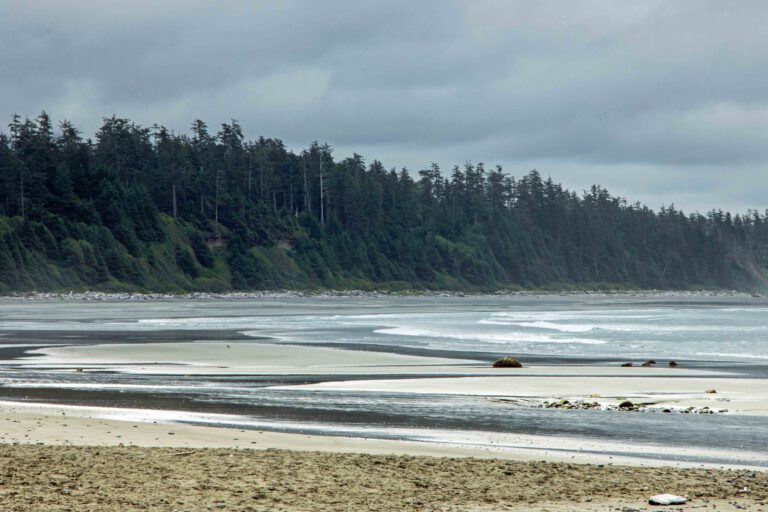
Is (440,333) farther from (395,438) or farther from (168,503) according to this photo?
(168,503)

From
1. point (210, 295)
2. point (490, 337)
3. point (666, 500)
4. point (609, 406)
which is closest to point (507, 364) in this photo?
point (609, 406)

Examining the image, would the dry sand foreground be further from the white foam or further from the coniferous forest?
the coniferous forest

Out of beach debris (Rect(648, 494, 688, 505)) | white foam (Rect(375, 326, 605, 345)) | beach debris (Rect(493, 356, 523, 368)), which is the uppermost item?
beach debris (Rect(648, 494, 688, 505))

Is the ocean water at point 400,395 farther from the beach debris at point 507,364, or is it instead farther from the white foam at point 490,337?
the beach debris at point 507,364

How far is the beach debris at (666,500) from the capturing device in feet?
36.7

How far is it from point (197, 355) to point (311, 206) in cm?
15859

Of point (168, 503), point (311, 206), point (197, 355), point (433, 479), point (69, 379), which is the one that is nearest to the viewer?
point (168, 503)

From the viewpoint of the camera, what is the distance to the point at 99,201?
143 metres

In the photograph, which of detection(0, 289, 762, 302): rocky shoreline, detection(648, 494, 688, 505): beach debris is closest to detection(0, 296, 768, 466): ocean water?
detection(648, 494, 688, 505): beach debris

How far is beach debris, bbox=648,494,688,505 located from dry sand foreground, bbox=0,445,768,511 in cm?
12

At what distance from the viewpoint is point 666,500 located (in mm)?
11219

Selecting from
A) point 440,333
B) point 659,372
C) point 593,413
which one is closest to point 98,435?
point 593,413

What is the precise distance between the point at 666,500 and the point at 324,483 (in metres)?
3.79

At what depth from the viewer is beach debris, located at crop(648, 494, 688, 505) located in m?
11.2
